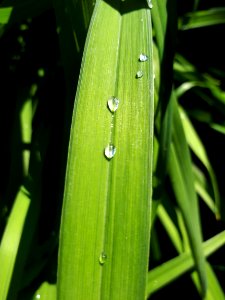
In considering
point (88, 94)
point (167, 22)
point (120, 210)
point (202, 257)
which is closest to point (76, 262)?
point (120, 210)

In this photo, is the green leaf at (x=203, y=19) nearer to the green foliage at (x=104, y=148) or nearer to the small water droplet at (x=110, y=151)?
the green foliage at (x=104, y=148)

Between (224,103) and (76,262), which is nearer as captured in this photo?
(76,262)

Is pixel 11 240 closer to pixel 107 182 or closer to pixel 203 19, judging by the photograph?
pixel 107 182

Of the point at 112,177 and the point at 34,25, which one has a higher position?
the point at 34,25

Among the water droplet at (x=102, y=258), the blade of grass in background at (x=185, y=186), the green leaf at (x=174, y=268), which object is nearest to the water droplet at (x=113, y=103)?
the water droplet at (x=102, y=258)

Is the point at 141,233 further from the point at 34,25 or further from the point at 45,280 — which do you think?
the point at 34,25

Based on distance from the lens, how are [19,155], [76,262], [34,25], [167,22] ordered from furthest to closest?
[34,25]
[19,155]
[167,22]
[76,262]

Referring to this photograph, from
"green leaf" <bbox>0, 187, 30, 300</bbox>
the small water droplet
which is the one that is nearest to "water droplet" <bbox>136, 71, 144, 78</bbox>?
the small water droplet

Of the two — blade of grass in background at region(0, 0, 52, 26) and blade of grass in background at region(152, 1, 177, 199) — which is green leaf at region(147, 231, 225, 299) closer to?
blade of grass in background at region(152, 1, 177, 199)
